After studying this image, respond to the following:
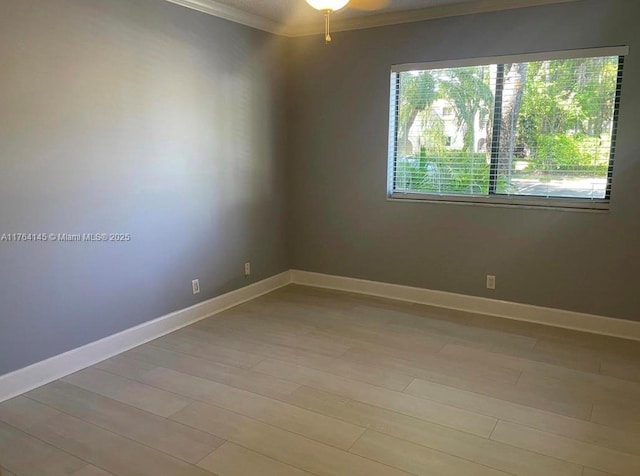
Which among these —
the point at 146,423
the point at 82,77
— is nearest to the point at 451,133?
the point at 82,77

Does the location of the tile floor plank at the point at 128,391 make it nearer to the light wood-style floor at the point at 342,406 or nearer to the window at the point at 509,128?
the light wood-style floor at the point at 342,406

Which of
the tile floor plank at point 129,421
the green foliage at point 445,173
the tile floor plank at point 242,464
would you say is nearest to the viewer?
the tile floor plank at point 242,464

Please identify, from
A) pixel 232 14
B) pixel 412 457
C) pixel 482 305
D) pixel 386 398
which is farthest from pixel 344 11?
pixel 412 457

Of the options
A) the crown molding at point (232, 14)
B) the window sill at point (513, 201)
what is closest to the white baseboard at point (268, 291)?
the window sill at point (513, 201)

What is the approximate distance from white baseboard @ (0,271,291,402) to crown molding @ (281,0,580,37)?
7.85ft

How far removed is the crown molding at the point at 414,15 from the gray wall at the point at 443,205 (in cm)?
5

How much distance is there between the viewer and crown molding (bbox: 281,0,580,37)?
3611mm

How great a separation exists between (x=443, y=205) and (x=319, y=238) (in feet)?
4.20

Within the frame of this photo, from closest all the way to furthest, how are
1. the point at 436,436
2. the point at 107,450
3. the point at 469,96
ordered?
the point at 107,450
the point at 436,436
the point at 469,96

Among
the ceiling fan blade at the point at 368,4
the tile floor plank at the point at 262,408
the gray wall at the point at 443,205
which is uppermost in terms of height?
the ceiling fan blade at the point at 368,4

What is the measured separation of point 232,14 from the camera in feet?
12.8

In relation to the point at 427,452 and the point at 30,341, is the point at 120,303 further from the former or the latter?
the point at 427,452

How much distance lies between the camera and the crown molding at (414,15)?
11.8 feet

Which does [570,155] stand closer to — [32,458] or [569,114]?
[569,114]
